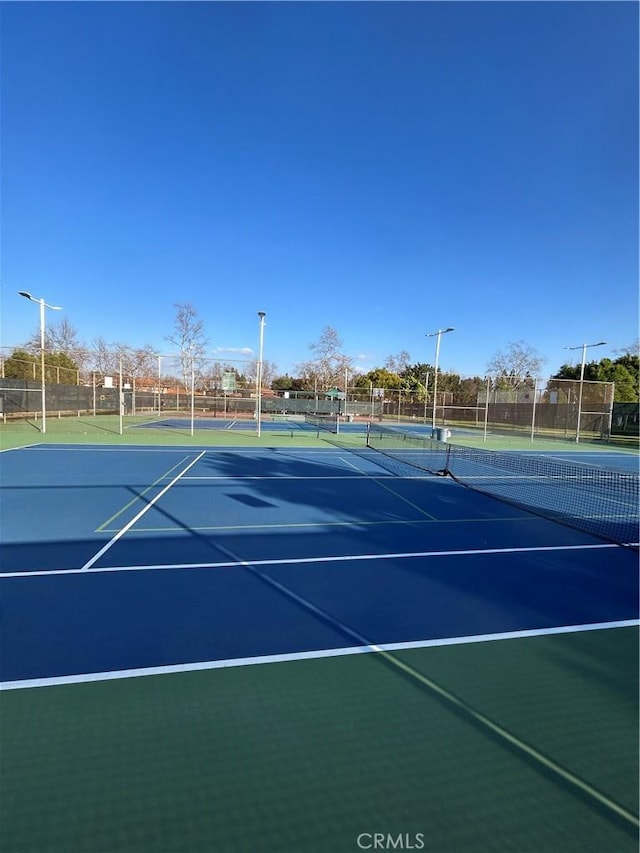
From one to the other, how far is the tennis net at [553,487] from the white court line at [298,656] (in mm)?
3473

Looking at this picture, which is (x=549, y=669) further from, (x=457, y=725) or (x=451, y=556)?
(x=451, y=556)

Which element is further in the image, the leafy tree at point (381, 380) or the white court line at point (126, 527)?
the leafy tree at point (381, 380)

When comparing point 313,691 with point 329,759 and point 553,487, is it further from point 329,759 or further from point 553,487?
point 553,487

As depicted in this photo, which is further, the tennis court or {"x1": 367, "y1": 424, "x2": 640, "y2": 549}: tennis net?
{"x1": 367, "y1": 424, "x2": 640, "y2": 549}: tennis net

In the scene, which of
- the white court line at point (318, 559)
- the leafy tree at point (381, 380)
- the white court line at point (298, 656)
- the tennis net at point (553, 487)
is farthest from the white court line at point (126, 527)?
the leafy tree at point (381, 380)

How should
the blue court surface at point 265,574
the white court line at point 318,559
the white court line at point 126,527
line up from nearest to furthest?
the blue court surface at point 265,574 < the white court line at point 318,559 < the white court line at point 126,527

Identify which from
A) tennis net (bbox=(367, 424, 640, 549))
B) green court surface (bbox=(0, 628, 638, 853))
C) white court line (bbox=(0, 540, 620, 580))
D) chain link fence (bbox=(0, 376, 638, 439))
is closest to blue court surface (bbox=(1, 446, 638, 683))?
white court line (bbox=(0, 540, 620, 580))

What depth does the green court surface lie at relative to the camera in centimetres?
203

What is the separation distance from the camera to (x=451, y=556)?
5.87 metres

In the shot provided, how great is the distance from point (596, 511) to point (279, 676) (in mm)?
8572

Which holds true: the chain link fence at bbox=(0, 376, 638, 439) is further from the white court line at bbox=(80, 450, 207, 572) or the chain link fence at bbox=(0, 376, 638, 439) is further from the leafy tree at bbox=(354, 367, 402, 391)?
the leafy tree at bbox=(354, 367, 402, 391)

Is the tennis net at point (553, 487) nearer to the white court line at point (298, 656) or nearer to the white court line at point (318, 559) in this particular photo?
the white court line at point (318, 559)

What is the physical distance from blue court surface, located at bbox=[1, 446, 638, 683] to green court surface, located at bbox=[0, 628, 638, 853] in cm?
43

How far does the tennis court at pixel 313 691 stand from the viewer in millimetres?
2092
